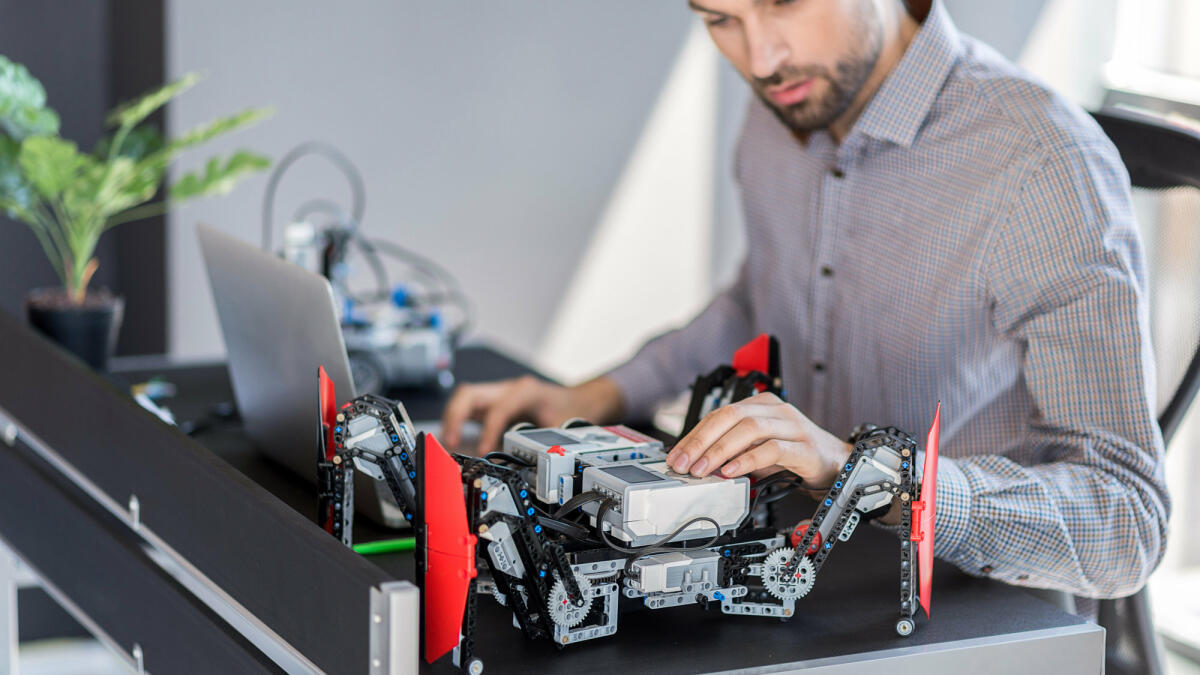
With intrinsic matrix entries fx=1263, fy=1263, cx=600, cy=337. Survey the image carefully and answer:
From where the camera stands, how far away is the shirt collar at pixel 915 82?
1508 millimetres

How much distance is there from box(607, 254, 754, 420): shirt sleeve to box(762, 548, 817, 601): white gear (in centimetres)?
77

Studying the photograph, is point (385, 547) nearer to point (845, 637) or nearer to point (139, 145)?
point (845, 637)

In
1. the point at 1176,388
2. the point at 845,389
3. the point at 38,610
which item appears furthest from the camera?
the point at 38,610

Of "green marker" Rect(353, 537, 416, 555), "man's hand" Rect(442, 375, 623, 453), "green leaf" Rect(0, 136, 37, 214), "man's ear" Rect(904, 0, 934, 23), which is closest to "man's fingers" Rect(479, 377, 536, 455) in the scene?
"man's hand" Rect(442, 375, 623, 453)

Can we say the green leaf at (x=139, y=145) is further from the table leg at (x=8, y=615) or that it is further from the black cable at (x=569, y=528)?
the black cable at (x=569, y=528)

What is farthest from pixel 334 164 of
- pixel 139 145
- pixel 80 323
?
pixel 80 323

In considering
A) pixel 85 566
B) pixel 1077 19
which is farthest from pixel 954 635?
pixel 1077 19

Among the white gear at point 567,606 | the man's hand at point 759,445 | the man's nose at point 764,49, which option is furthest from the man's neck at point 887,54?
the white gear at point 567,606

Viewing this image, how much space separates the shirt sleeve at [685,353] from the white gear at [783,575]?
770 mm

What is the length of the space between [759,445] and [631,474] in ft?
0.41

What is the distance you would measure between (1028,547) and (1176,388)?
0.44m

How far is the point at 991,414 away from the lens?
151cm

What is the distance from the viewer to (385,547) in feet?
3.95

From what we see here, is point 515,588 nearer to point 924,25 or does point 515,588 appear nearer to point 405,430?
point 405,430
